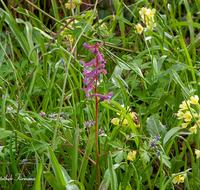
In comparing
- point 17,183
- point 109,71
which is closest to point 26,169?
point 17,183

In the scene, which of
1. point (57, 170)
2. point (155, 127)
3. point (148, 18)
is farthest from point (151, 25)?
point (57, 170)

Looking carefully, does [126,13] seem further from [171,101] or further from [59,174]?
[59,174]

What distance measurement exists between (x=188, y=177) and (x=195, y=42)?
110cm

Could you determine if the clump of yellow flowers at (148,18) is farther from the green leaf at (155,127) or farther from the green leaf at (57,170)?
the green leaf at (57,170)

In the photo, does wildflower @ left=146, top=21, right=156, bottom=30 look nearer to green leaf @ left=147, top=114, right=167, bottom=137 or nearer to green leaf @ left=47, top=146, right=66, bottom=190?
green leaf @ left=147, top=114, right=167, bottom=137

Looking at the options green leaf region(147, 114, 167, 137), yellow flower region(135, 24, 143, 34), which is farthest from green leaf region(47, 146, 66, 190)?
yellow flower region(135, 24, 143, 34)

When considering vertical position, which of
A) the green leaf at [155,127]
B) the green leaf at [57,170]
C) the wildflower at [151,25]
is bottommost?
the green leaf at [155,127]

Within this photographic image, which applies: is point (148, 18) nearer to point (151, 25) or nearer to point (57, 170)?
point (151, 25)

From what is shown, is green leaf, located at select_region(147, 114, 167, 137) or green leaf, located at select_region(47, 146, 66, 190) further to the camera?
green leaf, located at select_region(147, 114, 167, 137)

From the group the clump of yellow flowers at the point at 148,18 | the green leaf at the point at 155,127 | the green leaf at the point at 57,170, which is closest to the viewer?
the green leaf at the point at 57,170

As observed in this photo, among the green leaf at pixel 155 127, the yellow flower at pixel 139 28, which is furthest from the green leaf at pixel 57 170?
the yellow flower at pixel 139 28

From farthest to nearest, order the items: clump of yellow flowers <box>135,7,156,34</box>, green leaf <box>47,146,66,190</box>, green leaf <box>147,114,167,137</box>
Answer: clump of yellow flowers <box>135,7,156,34</box> → green leaf <box>147,114,167,137</box> → green leaf <box>47,146,66,190</box>


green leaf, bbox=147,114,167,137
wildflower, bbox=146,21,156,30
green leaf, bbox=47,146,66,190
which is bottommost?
green leaf, bbox=147,114,167,137

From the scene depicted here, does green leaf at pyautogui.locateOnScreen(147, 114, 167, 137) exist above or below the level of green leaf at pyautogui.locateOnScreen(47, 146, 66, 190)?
below
